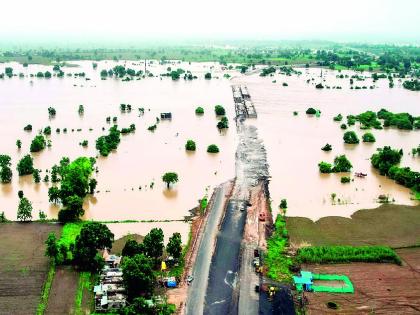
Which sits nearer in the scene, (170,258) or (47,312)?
(47,312)

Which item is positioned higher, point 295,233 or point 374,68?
point 374,68

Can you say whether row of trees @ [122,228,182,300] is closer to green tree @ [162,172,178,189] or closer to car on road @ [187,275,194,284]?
car on road @ [187,275,194,284]

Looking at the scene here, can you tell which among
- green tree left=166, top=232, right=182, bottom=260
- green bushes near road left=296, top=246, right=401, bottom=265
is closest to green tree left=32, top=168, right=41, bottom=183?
green tree left=166, top=232, right=182, bottom=260

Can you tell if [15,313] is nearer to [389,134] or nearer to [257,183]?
[257,183]

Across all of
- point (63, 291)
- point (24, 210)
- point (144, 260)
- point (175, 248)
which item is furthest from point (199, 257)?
point (24, 210)

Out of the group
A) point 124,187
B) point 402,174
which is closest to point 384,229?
point 402,174

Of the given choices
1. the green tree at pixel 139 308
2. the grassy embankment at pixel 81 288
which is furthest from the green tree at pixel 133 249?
the green tree at pixel 139 308

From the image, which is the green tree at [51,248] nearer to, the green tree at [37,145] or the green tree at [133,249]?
the green tree at [133,249]
